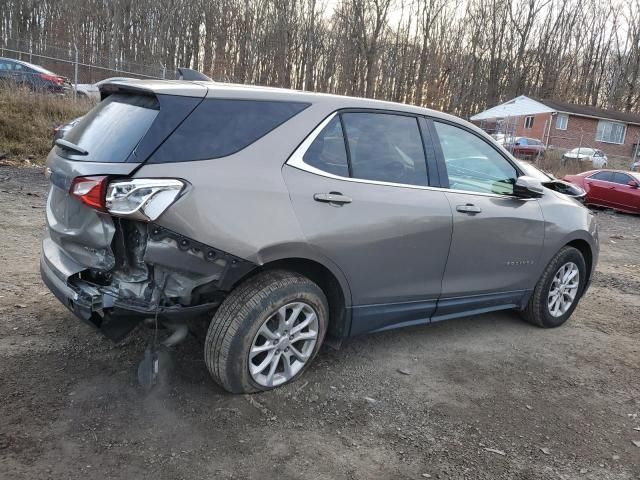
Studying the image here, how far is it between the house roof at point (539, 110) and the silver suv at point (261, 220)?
41.6 metres

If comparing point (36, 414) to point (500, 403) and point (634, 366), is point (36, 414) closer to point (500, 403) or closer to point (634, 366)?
point (500, 403)

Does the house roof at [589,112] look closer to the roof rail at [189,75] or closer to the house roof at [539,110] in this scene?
the house roof at [539,110]

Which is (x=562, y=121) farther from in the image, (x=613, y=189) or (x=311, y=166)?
A: (x=311, y=166)

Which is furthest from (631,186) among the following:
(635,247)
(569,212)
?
(569,212)

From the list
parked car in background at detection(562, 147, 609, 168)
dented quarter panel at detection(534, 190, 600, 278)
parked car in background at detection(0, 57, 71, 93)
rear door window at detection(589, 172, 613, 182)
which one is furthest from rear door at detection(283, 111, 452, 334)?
parked car in background at detection(562, 147, 609, 168)

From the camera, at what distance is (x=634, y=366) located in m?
4.21

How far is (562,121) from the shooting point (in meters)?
42.5

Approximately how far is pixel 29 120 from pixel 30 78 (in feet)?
7.48

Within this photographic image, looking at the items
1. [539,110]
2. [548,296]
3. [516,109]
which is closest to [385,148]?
[548,296]

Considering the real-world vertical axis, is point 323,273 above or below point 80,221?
below

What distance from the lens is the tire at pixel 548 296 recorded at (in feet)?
15.3

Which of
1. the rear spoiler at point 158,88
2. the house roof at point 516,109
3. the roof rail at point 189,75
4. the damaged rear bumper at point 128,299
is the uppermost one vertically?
the house roof at point 516,109

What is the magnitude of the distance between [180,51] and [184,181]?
122 ft

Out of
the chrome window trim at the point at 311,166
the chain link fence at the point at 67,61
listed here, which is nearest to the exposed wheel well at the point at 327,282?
the chrome window trim at the point at 311,166
